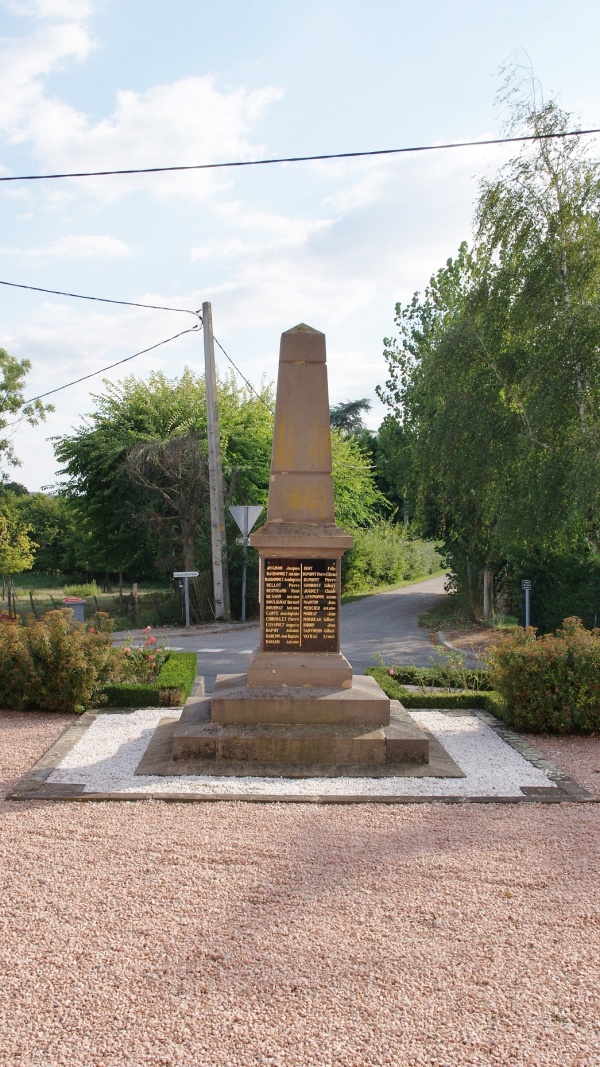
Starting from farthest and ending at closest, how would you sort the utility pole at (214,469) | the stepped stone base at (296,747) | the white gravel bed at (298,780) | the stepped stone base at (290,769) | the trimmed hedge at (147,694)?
the utility pole at (214,469)
the trimmed hedge at (147,694)
the stepped stone base at (296,747)
the stepped stone base at (290,769)
the white gravel bed at (298,780)

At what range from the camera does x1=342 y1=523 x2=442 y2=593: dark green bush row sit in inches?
1312

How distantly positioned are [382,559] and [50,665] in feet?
93.3

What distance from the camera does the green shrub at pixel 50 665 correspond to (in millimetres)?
9312

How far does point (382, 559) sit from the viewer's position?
122 ft

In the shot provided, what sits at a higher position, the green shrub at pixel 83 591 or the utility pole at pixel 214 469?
the utility pole at pixel 214 469

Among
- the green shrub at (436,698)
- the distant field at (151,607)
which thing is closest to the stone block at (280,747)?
the green shrub at (436,698)

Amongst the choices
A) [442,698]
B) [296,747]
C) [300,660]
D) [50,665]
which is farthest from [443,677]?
[50,665]

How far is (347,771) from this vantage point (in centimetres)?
712

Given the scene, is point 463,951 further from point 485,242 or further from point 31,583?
point 31,583

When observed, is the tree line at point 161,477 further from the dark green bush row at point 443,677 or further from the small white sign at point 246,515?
the dark green bush row at point 443,677

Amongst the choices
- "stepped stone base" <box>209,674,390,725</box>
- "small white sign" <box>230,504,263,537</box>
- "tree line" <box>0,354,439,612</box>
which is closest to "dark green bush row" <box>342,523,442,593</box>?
"tree line" <box>0,354,439,612</box>

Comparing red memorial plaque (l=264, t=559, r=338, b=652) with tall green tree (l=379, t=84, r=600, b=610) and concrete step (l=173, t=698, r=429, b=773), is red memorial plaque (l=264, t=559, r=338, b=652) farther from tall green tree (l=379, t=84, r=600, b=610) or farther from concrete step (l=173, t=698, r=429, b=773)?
tall green tree (l=379, t=84, r=600, b=610)

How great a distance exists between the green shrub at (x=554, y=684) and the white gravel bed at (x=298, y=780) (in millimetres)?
511

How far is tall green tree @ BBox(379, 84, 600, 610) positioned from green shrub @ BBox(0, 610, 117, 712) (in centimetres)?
802
